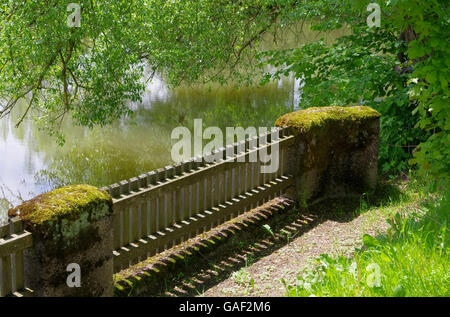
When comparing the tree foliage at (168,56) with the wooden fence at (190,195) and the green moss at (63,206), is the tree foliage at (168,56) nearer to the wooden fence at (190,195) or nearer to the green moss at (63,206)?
the wooden fence at (190,195)

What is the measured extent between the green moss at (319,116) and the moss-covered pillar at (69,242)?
3815mm

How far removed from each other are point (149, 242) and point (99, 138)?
42.6 feet

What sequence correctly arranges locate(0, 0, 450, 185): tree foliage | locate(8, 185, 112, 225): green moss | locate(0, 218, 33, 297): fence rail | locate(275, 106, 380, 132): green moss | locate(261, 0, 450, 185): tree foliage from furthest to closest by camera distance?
locate(0, 0, 450, 185): tree foliage, locate(275, 106, 380, 132): green moss, locate(261, 0, 450, 185): tree foliage, locate(8, 185, 112, 225): green moss, locate(0, 218, 33, 297): fence rail

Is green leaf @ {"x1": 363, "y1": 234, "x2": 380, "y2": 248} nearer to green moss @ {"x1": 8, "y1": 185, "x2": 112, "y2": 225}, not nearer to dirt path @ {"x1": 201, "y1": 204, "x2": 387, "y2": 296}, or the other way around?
dirt path @ {"x1": 201, "y1": 204, "x2": 387, "y2": 296}

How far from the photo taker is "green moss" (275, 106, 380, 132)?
8.54 m

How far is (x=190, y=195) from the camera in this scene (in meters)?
7.04

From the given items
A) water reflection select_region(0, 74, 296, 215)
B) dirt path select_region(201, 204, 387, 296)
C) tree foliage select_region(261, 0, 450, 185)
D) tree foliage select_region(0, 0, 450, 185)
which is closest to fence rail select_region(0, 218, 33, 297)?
dirt path select_region(201, 204, 387, 296)

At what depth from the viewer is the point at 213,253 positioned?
713cm

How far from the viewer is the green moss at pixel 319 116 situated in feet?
28.0

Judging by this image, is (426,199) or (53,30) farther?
(53,30)

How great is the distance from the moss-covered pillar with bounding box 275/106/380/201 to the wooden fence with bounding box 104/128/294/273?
9.1 inches

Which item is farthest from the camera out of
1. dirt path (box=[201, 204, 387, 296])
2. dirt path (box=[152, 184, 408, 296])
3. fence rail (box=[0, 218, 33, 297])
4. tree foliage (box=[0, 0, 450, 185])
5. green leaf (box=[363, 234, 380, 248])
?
tree foliage (box=[0, 0, 450, 185])
